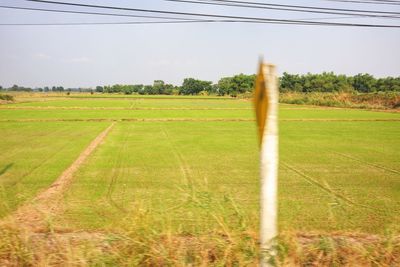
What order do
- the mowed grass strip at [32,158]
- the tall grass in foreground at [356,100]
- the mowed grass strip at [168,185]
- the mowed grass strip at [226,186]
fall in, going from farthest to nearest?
1. the tall grass in foreground at [356,100]
2. the mowed grass strip at [32,158]
3. the mowed grass strip at [226,186]
4. the mowed grass strip at [168,185]

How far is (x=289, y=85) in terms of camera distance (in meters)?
116

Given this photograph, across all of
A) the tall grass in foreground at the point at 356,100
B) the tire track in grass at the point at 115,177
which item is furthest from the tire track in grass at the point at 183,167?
the tall grass in foreground at the point at 356,100

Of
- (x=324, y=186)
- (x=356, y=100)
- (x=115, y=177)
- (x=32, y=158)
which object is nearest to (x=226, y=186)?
(x=324, y=186)

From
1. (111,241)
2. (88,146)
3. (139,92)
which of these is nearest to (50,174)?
(88,146)

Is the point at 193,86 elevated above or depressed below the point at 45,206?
above

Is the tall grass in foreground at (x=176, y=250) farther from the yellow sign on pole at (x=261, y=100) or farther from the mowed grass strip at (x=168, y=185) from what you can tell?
the yellow sign on pole at (x=261, y=100)

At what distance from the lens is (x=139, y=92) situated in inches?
6324

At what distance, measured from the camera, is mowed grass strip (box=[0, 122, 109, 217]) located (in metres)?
7.94

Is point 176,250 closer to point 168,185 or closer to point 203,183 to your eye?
point 168,185

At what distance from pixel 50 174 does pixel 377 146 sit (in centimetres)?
1418

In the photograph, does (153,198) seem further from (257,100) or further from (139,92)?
(139,92)

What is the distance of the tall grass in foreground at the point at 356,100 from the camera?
53019 mm

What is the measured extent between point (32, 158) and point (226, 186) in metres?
7.79

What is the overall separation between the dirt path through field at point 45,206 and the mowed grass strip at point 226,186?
28 centimetres
